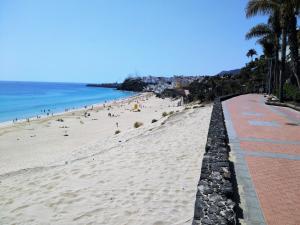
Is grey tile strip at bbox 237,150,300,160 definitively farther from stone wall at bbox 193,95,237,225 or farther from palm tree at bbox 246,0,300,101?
palm tree at bbox 246,0,300,101

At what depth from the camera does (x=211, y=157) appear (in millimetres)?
6957

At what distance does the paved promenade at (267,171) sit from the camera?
5092 mm

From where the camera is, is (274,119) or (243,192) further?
(274,119)

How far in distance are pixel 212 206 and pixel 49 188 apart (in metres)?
4.43

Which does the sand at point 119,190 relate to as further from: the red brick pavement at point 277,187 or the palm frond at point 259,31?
the palm frond at point 259,31

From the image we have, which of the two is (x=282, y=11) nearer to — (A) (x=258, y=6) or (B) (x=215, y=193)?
(A) (x=258, y=6)

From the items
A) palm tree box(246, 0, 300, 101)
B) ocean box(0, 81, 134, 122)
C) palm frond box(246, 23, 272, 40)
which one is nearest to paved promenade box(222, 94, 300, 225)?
palm tree box(246, 0, 300, 101)

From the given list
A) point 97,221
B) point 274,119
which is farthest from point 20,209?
point 274,119

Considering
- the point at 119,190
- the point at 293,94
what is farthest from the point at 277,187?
the point at 293,94

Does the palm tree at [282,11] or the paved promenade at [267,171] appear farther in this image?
the palm tree at [282,11]

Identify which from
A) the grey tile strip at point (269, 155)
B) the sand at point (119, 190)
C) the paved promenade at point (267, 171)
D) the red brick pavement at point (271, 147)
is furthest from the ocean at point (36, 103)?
the grey tile strip at point (269, 155)

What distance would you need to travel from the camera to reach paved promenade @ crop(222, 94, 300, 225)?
5.09 meters

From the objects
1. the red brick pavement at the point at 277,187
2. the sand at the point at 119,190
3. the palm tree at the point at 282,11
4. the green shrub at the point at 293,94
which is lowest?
the sand at the point at 119,190

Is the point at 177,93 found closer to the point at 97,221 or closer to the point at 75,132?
the point at 75,132
